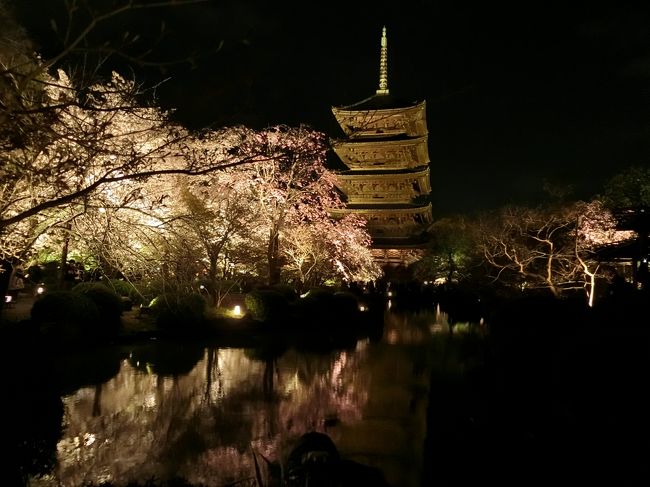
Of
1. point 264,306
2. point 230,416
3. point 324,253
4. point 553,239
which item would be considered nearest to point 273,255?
point 324,253

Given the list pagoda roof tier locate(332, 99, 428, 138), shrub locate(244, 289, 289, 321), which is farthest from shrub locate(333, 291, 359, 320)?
pagoda roof tier locate(332, 99, 428, 138)

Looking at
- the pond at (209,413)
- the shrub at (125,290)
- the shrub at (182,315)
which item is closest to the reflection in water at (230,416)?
the pond at (209,413)

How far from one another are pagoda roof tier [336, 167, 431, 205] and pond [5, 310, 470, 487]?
28.2m

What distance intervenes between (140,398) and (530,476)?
7.00 m

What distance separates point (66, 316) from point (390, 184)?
31693mm

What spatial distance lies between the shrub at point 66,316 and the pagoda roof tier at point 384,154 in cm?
2862

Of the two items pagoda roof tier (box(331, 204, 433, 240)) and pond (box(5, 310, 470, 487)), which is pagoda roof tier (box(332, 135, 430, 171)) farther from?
pond (box(5, 310, 470, 487))

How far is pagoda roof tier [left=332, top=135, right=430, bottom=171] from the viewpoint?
3984 cm

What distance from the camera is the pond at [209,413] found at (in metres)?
6.29

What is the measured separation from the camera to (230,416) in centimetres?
842

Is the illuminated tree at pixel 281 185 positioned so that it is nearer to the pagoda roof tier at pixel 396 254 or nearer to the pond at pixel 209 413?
the pond at pixel 209 413

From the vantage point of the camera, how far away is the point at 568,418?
7184 millimetres

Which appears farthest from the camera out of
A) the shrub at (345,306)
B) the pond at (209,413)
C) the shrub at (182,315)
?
the shrub at (345,306)

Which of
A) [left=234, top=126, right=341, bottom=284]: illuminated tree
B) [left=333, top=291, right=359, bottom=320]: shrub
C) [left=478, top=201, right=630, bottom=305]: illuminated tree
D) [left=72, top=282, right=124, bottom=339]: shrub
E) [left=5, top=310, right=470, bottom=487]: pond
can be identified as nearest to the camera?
[left=5, top=310, right=470, bottom=487]: pond
